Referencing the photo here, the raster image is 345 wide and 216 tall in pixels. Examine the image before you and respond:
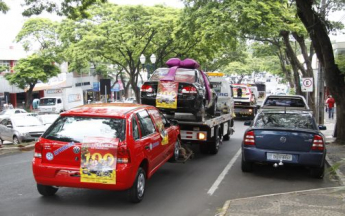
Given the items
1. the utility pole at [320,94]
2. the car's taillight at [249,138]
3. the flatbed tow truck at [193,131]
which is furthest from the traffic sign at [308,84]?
the car's taillight at [249,138]

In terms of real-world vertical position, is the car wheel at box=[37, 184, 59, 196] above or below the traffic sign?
below

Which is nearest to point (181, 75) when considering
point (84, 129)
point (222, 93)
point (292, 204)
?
point (84, 129)

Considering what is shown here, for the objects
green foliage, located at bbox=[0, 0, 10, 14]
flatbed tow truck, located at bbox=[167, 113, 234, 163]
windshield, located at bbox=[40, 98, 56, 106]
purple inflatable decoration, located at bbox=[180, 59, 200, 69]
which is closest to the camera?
flatbed tow truck, located at bbox=[167, 113, 234, 163]

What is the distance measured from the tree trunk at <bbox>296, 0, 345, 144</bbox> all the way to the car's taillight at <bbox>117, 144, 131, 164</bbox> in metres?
8.13

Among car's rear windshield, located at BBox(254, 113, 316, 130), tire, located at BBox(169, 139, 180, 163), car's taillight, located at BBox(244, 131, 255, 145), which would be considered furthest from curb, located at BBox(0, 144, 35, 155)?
car's rear windshield, located at BBox(254, 113, 316, 130)

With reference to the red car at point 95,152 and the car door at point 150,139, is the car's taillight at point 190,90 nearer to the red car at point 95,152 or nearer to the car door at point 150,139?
the car door at point 150,139

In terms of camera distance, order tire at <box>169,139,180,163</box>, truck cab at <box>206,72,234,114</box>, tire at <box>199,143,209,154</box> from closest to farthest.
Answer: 1. tire at <box>169,139,180,163</box>
2. tire at <box>199,143,209,154</box>
3. truck cab at <box>206,72,234,114</box>

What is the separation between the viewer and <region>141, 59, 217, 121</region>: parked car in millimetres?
9659

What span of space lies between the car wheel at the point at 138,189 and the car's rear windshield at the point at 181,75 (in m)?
4.39

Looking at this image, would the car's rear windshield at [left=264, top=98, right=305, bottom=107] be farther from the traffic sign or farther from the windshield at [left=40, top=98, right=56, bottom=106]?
the windshield at [left=40, top=98, right=56, bottom=106]

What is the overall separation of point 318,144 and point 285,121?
0.97 metres

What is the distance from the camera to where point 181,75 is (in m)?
10.4

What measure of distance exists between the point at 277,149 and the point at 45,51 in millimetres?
33061

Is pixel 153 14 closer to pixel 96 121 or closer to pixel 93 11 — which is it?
pixel 93 11
